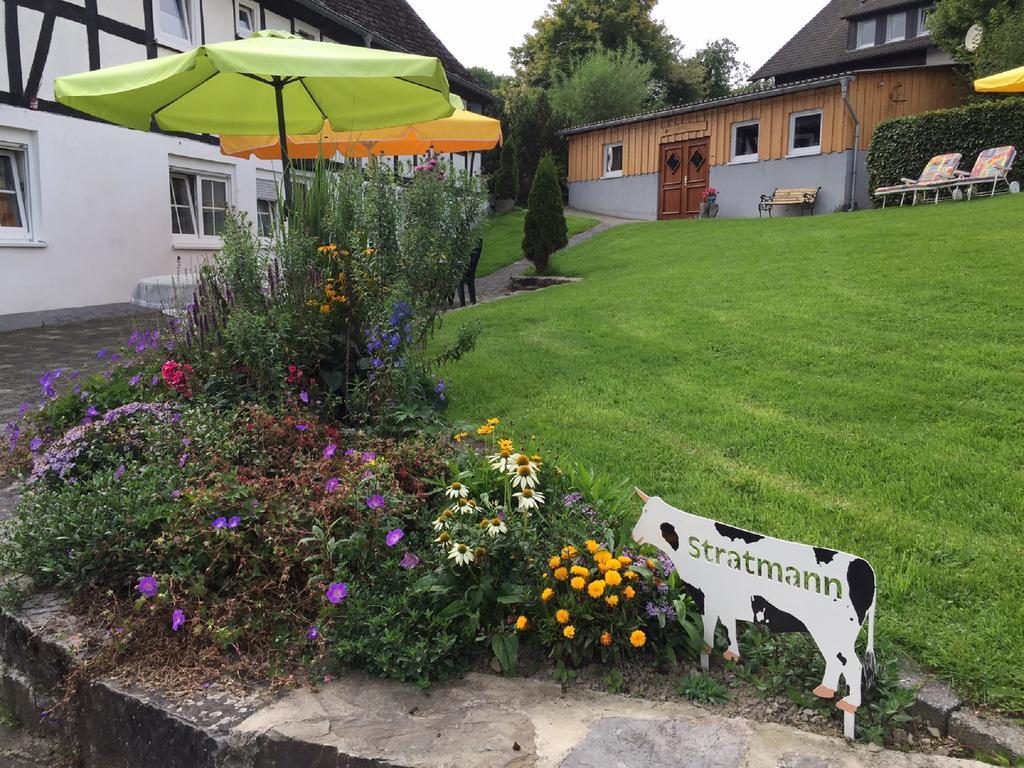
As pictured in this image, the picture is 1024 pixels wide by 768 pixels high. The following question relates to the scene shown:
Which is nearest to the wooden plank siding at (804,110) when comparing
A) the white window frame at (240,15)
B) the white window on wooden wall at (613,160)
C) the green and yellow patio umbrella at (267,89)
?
the white window on wooden wall at (613,160)

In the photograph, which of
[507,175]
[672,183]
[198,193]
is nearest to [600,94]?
[507,175]

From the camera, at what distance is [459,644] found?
224 cm

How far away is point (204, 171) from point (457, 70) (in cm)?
929

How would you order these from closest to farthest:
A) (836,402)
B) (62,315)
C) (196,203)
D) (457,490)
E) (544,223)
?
1. (457,490)
2. (836,402)
3. (62,315)
4. (544,223)
5. (196,203)

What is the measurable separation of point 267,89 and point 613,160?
1688cm

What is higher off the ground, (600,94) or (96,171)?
(600,94)

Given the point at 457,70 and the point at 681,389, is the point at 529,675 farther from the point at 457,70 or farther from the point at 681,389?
the point at 457,70

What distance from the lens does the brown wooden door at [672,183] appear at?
66.5ft

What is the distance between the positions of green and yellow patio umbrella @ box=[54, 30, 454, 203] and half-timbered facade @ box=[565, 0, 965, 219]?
13193 mm

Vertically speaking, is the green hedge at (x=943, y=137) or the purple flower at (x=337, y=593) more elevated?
→ the green hedge at (x=943, y=137)

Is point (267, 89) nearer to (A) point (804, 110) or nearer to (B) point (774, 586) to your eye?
(B) point (774, 586)

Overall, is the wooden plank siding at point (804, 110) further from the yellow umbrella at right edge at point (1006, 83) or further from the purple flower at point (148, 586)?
the purple flower at point (148, 586)

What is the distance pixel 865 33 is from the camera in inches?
1091

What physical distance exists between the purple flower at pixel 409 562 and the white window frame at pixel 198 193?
34.5 ft
